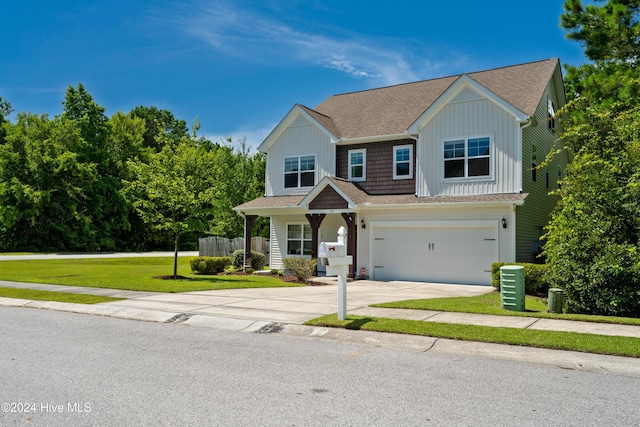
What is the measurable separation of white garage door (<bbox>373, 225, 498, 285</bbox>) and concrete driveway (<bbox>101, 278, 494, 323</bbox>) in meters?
1.35

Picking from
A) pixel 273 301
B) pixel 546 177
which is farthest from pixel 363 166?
pixel 273 301

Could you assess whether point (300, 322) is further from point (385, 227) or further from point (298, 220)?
point (298, 220)

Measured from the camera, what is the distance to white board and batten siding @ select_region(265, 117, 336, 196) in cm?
2378

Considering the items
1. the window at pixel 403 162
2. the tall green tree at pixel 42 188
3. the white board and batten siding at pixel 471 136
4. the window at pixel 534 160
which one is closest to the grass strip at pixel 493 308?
the white board and batten siding at pixel 471 136

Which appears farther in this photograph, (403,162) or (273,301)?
(403,162)

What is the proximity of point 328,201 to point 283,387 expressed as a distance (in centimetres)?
1611

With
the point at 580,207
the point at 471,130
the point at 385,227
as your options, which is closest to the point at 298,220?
the point at 385,227

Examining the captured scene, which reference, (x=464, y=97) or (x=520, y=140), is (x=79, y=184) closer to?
(x=464, y=97)

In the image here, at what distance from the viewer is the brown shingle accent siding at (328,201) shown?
69.7ft

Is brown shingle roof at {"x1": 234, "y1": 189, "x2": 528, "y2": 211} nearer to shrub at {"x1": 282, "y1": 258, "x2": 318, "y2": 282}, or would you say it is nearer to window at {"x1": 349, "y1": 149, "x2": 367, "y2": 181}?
window at {"x1": 349, "y1": 149, "x2": 367, "y2": 181}

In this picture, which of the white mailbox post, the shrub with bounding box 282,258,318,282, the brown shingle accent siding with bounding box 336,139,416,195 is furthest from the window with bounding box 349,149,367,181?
the white mailbox post

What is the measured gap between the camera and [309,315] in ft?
35.0

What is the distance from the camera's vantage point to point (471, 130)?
1973 centimetres

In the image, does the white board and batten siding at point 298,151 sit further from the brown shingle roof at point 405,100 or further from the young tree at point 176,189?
the young tree at point 176,189
